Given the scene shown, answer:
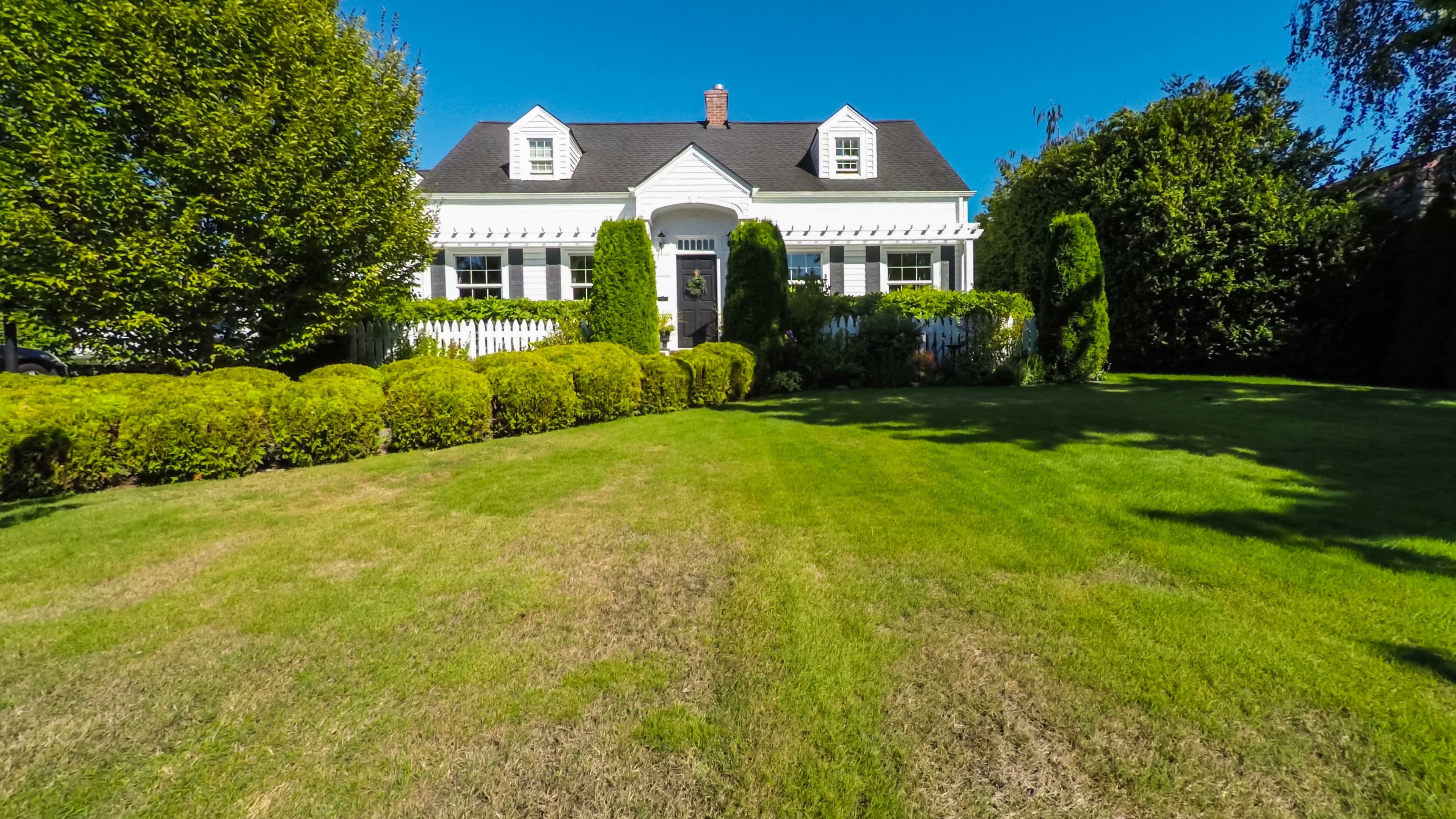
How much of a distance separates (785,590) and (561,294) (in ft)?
45.7

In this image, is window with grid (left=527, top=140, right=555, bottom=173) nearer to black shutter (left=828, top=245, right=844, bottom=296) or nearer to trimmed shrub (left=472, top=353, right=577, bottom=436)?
black shutter (left=828, top=245, right=844, bottom=296)

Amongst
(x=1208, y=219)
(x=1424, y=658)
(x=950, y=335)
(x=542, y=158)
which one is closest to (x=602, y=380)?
(x=1424, y=658)

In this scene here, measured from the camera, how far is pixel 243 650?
93.9 inches

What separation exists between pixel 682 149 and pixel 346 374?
450 inches

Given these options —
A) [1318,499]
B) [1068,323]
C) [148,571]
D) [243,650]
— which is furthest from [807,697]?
[1068,323]

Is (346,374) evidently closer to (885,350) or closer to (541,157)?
(885,350)

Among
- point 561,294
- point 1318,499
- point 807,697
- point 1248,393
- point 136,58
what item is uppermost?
point 136,58

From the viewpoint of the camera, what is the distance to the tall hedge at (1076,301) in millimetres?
10898

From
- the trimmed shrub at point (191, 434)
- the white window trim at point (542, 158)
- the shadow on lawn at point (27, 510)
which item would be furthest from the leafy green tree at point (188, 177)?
the white window trim at point (542, 158)

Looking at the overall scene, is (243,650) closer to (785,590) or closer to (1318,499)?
(785,590)

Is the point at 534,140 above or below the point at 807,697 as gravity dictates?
above

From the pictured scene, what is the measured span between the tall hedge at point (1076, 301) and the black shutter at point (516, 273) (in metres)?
12.1

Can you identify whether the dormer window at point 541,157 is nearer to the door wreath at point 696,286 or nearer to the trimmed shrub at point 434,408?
the door wreath at point 696,286

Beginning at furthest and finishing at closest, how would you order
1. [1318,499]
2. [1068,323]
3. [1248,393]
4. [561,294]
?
1. [561,294]
2. [1068,323]
3. [1248,393]
4. [1318,499]
